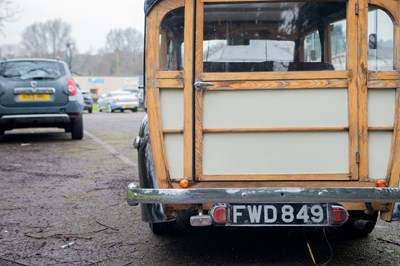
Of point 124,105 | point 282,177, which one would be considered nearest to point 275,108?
point 282,177

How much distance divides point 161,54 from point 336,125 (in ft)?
4.34

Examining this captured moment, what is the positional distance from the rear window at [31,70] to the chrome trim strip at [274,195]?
764 centimetres

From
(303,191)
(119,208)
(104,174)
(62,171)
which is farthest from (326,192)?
(62,171)

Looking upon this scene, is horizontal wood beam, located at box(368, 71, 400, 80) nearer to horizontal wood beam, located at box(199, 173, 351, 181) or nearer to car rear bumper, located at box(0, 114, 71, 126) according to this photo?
horizontal wood beam, located at box(199, 173, 351, 181)

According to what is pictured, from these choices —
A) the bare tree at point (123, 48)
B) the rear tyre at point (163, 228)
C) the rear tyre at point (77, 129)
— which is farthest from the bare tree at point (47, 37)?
the rear tyre at point (163, 228)

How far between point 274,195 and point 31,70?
8.18m

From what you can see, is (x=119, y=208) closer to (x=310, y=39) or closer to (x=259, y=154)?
(x=259, y=154)

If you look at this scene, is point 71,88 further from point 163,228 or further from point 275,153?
point 275,153

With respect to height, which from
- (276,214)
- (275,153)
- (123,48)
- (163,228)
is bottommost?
(163,228)

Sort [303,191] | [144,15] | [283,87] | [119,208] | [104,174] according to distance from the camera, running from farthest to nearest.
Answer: [104,174]
[119,208]
[144,15]
[283,87]
[303,191]

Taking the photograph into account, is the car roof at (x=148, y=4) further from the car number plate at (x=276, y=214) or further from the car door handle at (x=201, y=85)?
the car number plate at (x=276, y=214)

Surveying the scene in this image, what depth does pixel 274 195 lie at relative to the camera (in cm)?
319

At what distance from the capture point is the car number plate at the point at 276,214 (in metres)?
3.28

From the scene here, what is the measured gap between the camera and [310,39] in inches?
151
